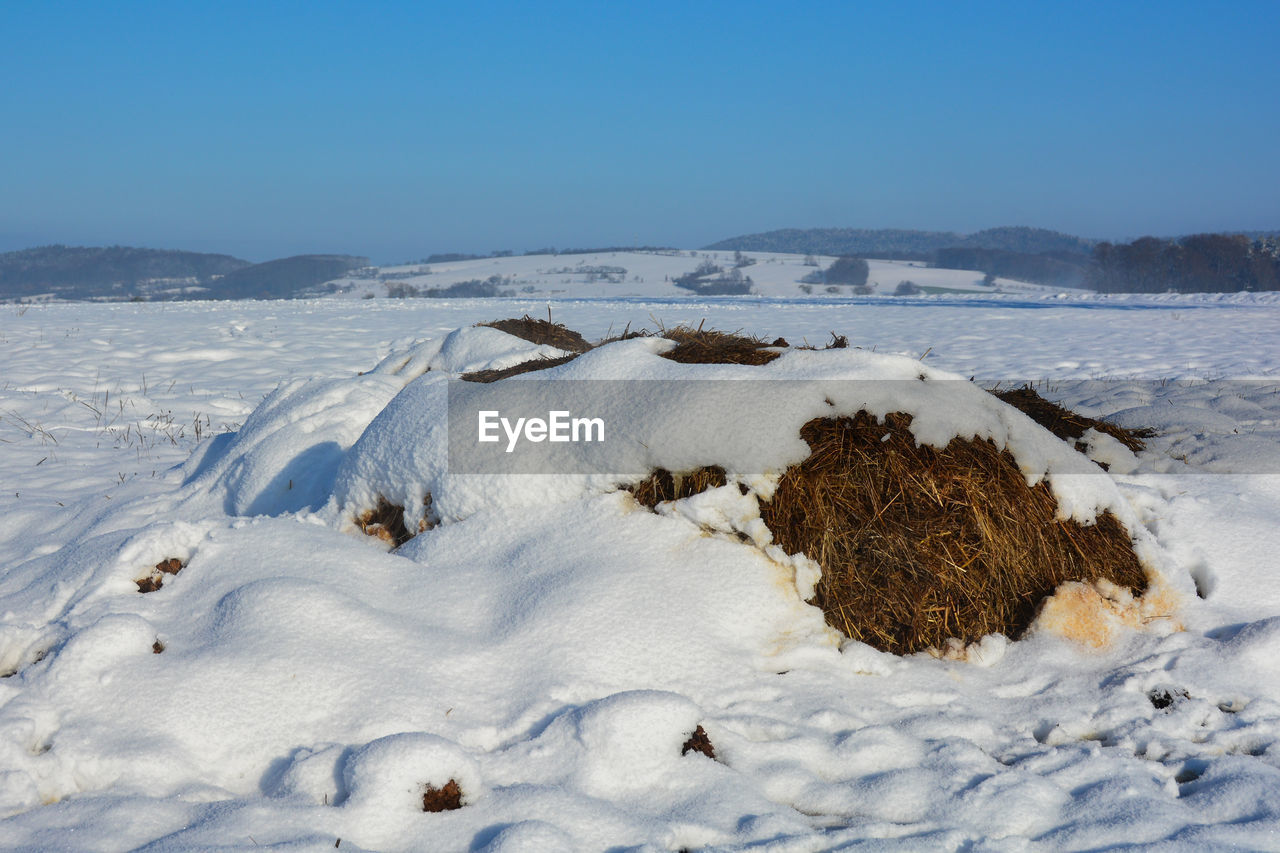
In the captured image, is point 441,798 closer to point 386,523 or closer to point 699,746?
point 699,746

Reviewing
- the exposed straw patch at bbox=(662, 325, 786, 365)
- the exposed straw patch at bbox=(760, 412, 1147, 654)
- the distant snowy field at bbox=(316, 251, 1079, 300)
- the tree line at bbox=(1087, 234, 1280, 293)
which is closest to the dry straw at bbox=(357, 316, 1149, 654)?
the exposed straw patch at bbox=(760, 412, 1147, 654)

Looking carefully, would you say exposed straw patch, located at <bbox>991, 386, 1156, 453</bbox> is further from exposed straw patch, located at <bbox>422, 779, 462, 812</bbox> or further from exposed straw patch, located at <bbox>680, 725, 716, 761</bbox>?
exposed straw patch, located at <bbox>422, 779, 462, 812</bbox>

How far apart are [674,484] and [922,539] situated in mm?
969

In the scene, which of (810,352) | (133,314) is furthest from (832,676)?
(133,314)

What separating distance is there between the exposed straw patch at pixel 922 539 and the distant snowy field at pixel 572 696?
162 millimetres

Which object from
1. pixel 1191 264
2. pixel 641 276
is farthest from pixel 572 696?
pixel 1191 264

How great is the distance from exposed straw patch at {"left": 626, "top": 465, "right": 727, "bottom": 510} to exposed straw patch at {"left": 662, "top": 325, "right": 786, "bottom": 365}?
0.73m

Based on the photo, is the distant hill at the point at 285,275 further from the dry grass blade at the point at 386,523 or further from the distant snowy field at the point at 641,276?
the dry grass blade at the point at 386,523

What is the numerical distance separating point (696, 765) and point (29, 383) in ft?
31.7

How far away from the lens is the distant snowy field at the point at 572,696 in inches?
76.8

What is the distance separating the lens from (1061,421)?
4387 millimetres

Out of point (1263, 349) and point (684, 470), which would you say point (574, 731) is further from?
point (1263, 349)

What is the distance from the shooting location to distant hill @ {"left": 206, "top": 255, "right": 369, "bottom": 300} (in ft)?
115

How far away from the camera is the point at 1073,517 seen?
3254 mm
